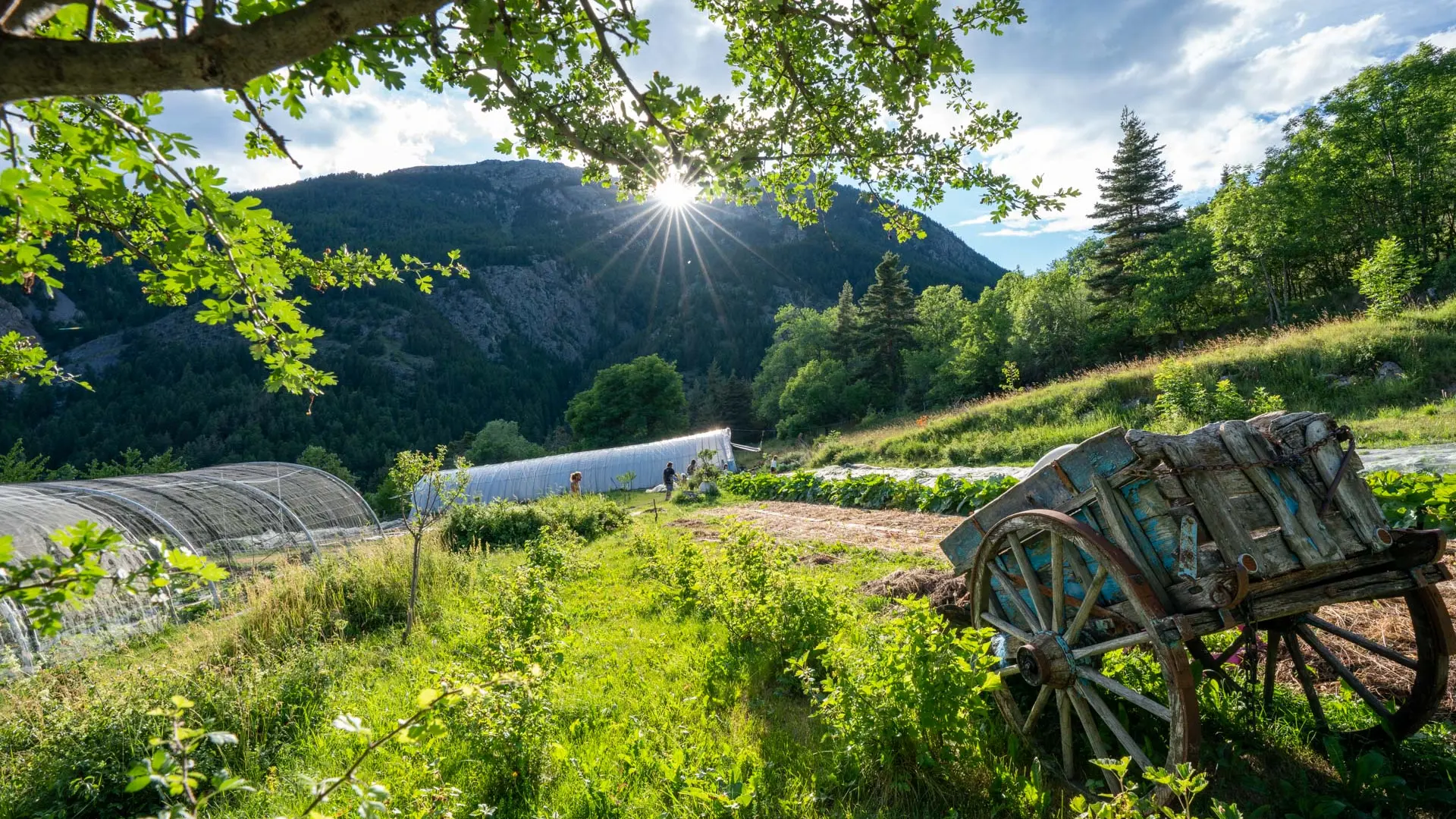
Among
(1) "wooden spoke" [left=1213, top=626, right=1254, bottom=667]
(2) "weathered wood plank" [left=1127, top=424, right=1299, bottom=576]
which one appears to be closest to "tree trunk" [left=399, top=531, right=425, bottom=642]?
(2) "weathered wood plank" [left=1127, top=424, right=1299, bottom=576]

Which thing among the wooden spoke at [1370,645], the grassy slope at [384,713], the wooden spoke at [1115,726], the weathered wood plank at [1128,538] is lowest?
the grassy slope at [384,713]

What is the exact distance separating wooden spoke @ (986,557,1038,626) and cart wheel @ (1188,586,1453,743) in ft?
3.77

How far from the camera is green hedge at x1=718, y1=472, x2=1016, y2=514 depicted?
1150 cm

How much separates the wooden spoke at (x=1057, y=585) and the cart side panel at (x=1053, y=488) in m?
0.21

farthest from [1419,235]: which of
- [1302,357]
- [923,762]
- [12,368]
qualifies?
[12,368]

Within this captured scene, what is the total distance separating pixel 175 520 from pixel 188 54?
14.2 m

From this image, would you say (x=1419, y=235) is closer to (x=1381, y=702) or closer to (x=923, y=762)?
(x=1381, y=702)

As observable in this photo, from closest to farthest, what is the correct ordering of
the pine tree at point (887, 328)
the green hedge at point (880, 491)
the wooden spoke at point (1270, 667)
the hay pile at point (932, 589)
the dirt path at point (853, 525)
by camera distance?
the wooden spoke at point (1270, 667), the hay pile at point (932, 589), the dirt path at point (853, 525), the green hedge at point (880, 491), the pine tree at point (887, 328)

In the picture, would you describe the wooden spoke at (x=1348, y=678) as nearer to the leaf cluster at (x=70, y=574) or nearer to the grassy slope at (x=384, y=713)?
the grassy slope at (x=384, y=713)

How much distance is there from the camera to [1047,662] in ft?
10.3

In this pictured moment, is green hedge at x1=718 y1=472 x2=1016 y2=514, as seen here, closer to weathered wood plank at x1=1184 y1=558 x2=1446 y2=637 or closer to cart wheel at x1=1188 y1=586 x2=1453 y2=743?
cart wheel at x1=1188 y1=586 x2=1453 y2=743

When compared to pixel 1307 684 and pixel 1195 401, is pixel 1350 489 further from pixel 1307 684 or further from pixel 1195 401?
pixel 1195 401

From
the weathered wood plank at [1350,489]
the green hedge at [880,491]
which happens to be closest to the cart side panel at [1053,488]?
the weathered wood plank at [1350,489]

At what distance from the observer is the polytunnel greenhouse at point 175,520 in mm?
7535
